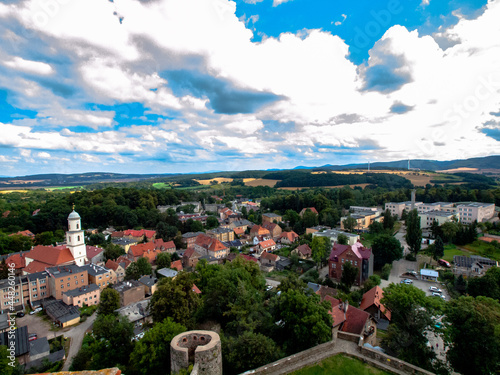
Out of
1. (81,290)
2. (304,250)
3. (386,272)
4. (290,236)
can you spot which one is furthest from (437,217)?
(81,290)

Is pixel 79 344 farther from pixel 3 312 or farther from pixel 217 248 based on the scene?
pixel 217 248

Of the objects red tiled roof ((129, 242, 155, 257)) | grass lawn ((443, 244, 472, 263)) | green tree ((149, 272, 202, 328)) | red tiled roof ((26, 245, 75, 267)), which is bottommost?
grass lawn ((443, 244, 472, 263))

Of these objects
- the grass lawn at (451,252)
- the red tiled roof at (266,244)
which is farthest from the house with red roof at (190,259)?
the grass lawn at (451,252)

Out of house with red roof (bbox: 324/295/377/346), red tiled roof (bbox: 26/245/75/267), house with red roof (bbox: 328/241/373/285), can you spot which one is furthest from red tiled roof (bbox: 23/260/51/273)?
house with red roof (bbox: 328/241/373/285)

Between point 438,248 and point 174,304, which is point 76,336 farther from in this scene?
point 438,248


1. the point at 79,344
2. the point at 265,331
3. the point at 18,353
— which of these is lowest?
the point at 79,344

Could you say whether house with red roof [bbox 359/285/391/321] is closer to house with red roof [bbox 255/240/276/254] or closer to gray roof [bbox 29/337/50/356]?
house with red roof [bbox 255/240/276/254]

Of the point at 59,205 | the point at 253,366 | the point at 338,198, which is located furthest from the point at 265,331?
the point at 338,198
